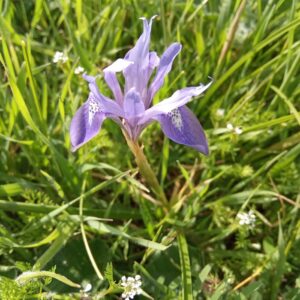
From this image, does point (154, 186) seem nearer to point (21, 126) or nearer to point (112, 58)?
point (21, 126)

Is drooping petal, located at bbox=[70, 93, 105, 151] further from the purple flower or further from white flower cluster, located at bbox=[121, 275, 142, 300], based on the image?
white flower cluster, located at bbox=[121, 275, 142, 300]

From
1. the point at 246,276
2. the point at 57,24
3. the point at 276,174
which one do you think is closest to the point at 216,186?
the point at 276,174

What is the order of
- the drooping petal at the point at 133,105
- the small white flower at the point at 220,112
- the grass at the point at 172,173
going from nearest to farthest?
the drooping petal at the point at 133,105
the grass at the point at 172,173
the small white flower at the point at 220,112

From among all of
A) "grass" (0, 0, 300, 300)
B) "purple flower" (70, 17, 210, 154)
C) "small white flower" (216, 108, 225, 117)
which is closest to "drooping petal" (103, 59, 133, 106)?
"purple flower" (70, 17, 210, 154)

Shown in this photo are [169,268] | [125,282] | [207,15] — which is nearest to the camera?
[125,282]

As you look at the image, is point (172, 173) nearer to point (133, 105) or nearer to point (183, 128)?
point (183, 128)

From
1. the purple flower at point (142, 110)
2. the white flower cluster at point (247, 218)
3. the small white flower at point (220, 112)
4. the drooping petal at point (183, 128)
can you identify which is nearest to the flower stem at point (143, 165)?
the purple flower at point (142, 110)

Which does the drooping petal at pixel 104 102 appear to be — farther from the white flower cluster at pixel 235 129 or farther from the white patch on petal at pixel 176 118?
the white flower cluster at pixel 235 129
